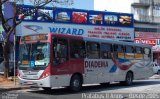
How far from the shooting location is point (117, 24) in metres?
45.7

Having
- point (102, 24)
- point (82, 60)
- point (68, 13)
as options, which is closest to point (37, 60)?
point (82, 60)

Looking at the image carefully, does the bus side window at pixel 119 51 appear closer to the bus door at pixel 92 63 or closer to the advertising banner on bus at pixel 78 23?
the bus door at pixel 92 63

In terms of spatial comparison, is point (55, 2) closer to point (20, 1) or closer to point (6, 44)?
point (20, 1)

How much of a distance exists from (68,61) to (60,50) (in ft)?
2.66

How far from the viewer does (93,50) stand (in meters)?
23.3

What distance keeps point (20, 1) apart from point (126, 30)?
19982mm

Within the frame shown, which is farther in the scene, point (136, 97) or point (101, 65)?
point (101, 65)

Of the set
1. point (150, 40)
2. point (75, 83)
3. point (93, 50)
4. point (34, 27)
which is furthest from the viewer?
point (150, 40)

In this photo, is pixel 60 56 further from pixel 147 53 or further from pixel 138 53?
pixel 147 53

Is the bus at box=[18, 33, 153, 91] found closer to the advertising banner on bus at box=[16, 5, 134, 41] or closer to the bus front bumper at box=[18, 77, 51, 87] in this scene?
the bus front bumper at box=[18, 77, 51, 87]

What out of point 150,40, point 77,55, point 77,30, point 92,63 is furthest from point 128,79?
point 150,40

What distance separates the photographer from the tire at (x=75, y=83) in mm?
21441

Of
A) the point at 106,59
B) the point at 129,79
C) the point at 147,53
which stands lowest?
the point at 129,79

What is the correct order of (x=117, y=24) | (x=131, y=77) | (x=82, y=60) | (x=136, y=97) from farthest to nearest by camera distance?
1. (x=117, y=24)
2. (x=131, y=77)
3. (x=82, y=60)
4. (x=136, y=97)
